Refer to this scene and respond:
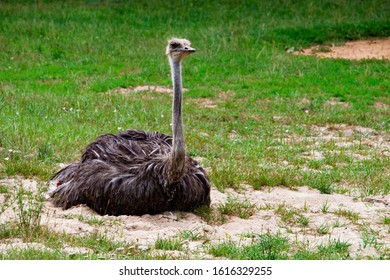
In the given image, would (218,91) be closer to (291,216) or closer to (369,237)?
(291,216)

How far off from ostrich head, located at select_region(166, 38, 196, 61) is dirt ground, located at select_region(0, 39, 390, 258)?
128 centimetres

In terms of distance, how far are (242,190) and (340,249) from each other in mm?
2215

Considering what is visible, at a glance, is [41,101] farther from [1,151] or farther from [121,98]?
Answer: [1,151]

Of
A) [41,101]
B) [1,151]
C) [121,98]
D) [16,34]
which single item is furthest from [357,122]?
[16,34]

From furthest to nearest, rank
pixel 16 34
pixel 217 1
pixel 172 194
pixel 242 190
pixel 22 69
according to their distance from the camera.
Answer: pixel 217 1, pixel 16 34, pixel 22 69, pixel 242 190, pixel 172 194

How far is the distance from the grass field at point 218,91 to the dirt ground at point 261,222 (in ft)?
0.54

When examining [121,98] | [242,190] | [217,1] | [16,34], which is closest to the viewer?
[242,190]

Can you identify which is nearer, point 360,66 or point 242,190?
point 242,190

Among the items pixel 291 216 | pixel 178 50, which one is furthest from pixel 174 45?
pixel 291 216

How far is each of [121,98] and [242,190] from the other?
498 centimetres

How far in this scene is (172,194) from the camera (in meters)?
7.20

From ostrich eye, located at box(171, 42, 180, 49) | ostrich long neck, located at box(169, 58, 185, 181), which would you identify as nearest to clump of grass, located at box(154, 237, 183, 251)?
ostrich long neck, located at box(169, 58, 185, 181)

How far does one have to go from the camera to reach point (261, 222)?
727cm

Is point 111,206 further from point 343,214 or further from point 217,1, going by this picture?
point 217,1
